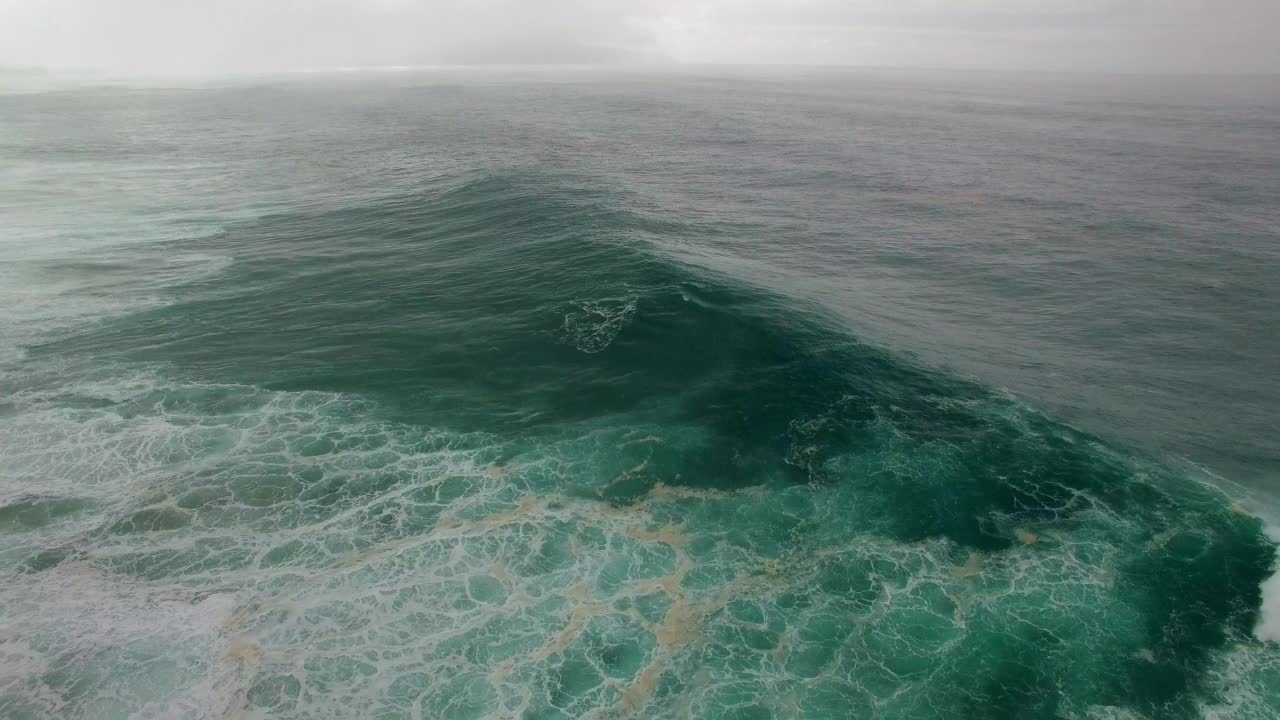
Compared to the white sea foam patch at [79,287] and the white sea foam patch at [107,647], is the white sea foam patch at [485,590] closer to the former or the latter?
the white sea foam patch at [107,647]

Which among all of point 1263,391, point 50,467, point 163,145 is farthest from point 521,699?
point 163,145

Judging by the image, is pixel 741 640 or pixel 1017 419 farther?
pixel 1017 419

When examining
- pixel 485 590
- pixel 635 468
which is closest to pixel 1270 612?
pixel 635 468

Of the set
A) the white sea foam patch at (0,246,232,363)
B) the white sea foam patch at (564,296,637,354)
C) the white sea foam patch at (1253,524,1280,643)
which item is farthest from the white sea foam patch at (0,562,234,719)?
the white sea foam patch at (1253,524,1280,643)

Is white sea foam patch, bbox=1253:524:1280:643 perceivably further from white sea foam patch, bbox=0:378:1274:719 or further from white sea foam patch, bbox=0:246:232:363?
white sea foam patch, bbox=0:246:232:363

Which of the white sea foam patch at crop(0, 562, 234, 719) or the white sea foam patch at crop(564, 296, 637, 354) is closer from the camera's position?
the white sea foam patch at crop(0, 562, 234, 719)

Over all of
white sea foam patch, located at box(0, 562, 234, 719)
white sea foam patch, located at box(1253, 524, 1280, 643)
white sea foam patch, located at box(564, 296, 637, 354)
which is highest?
white sea foam patch, located at box(564, 296, 637, 354)

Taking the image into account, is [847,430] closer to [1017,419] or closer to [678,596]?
[1017,419]

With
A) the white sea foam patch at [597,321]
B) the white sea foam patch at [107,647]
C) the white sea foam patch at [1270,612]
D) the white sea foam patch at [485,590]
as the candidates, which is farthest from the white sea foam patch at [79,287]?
the white sea foam patch at [1270,612]

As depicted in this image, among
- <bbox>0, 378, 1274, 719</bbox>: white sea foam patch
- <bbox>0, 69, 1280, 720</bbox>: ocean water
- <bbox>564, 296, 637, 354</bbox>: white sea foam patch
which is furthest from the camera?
<bbox>564, 296, 637, 354</bbox>: white sea foam patch
